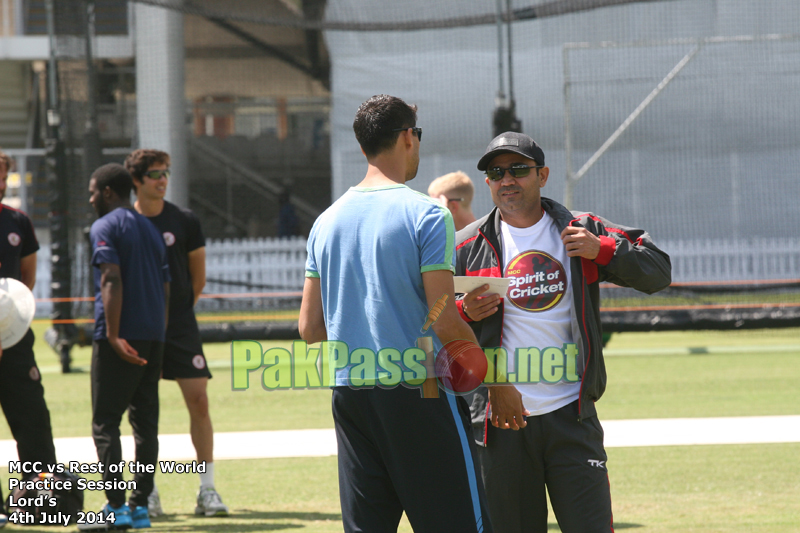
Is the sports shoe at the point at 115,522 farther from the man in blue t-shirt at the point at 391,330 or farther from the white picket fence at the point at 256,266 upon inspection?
the white picket fence at the point at 256,266

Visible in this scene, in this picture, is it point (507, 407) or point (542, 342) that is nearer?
point (507, 407)

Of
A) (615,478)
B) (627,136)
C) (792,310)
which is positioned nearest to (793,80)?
(627,136)

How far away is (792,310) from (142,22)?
14.7 meters

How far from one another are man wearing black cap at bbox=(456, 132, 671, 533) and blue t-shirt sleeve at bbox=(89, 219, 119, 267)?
2.56 m

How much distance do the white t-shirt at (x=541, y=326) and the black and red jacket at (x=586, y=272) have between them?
50 mm

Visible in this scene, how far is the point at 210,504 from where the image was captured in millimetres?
5566

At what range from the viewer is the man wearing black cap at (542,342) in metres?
3.46

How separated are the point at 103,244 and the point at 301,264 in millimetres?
11294

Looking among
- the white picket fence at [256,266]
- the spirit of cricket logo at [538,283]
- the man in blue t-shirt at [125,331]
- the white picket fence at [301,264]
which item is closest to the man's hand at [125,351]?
the man in blue t-shirt at [125,331]

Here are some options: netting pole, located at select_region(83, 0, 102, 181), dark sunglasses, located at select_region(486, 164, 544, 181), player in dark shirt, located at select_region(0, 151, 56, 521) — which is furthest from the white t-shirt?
netting pole, located at select_region(83, 0, 102, 181)

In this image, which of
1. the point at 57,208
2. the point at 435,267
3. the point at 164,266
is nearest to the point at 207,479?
the point at 164,266

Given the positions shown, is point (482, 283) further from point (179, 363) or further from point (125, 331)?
→ point (179, 363)

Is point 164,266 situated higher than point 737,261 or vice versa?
point 164,266

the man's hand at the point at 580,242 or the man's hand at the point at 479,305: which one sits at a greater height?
the man's hand at the point at 580,242
